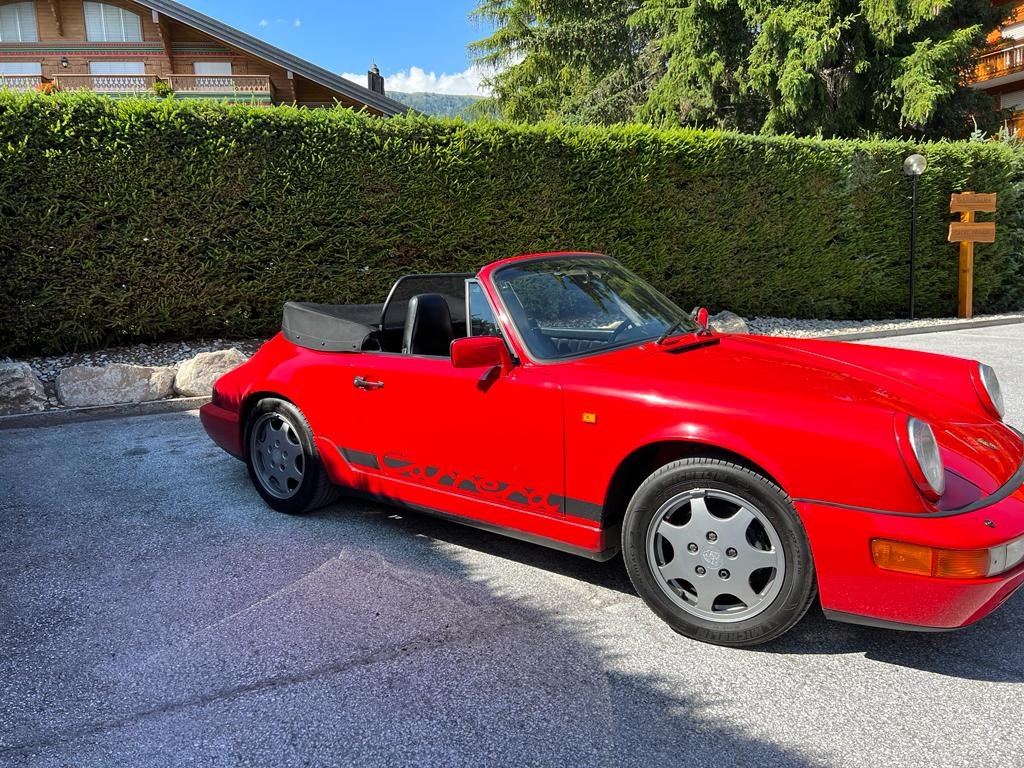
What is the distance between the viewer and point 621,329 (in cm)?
340

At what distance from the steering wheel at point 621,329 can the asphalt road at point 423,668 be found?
1.04 m

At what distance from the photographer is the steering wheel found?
331 cm

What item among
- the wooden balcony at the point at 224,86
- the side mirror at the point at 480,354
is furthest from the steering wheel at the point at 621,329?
the wooden balcony at the point at 224,86

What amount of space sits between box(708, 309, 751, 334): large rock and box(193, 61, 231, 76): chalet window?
68.7 ft

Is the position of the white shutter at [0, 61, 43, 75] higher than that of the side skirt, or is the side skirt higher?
the white shutter at [0, 61, 43, 75]

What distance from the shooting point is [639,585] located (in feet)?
8.99

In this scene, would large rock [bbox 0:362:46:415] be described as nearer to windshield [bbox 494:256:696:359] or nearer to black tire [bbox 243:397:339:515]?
black tire [bbox 243:397:339:515]

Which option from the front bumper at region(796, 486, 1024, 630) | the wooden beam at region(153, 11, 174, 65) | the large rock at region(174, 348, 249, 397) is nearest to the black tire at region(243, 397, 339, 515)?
the front bumper at region(796, 486, 1024, 630)

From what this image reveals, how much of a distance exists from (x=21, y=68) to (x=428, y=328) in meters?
28.8

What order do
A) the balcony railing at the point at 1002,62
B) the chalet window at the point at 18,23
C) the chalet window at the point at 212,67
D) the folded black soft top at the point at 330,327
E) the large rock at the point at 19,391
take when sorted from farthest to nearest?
the balcony railing at the point at 1002,62 < the chalet window at the point at 212,67 < the chalet window at the point at 18,23 < the large rock at the point at 19,391 < the folded black soft top at the point at 330,327

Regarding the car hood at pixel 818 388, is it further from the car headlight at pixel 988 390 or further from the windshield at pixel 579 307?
the windshield at pixel 579 307

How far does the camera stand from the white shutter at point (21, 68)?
24.8 meters

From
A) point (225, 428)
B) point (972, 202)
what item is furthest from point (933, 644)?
point (972, 202)

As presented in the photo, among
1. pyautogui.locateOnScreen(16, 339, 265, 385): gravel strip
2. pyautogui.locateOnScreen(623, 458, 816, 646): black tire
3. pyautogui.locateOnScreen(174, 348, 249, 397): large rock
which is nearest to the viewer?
pyautogui.locateOnScreen(623, 458, 816, 646): black tire
